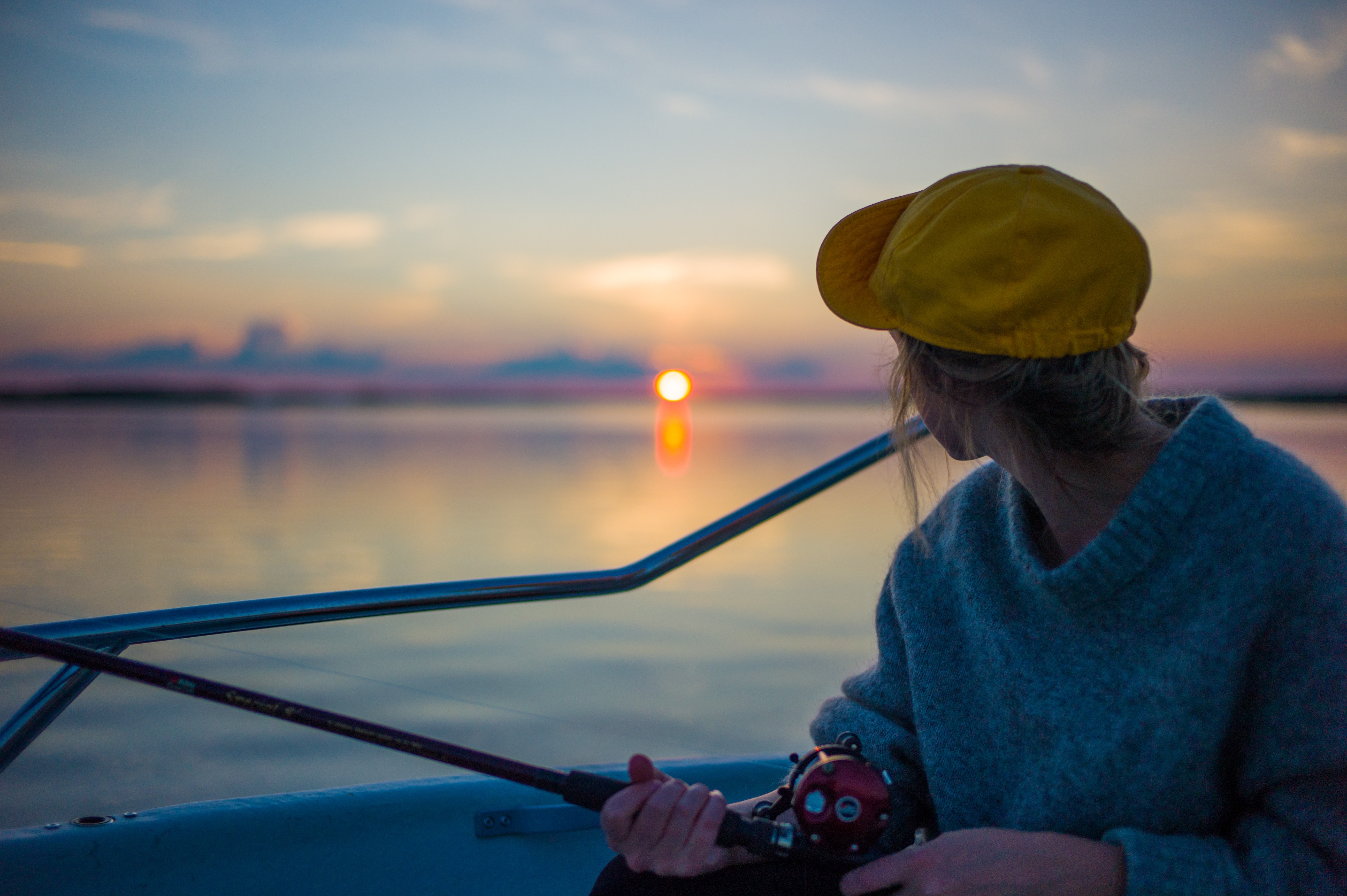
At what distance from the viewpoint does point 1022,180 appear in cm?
84

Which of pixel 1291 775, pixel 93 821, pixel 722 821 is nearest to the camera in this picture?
pixel 1291 775

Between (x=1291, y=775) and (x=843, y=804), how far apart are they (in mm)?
370

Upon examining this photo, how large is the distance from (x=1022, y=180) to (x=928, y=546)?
430 millimetres

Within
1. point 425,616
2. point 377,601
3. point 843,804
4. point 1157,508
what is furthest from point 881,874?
point 425,616

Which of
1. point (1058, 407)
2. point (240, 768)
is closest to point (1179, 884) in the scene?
point (1058, 407)

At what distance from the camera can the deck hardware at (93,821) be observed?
114 cm

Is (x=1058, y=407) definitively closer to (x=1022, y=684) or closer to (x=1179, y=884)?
(x=1022, y=684)

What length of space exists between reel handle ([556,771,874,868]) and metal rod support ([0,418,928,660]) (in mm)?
371

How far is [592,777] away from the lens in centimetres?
89

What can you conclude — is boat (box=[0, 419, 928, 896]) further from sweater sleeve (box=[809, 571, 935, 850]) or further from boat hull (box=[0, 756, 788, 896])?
sweater sleeve (box=[809, 571, 935, 850])

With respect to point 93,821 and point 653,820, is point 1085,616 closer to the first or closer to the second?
point 653,820

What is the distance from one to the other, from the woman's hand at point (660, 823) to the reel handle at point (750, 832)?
0.06 ft

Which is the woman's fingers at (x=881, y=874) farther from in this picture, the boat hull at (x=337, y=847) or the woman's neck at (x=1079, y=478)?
the boat hull at (x=337, y=847)

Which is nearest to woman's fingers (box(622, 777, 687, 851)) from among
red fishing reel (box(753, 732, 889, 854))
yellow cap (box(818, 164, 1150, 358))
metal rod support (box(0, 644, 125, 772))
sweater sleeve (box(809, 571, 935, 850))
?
red fishing reel (box(753, 732, 889, 854))
